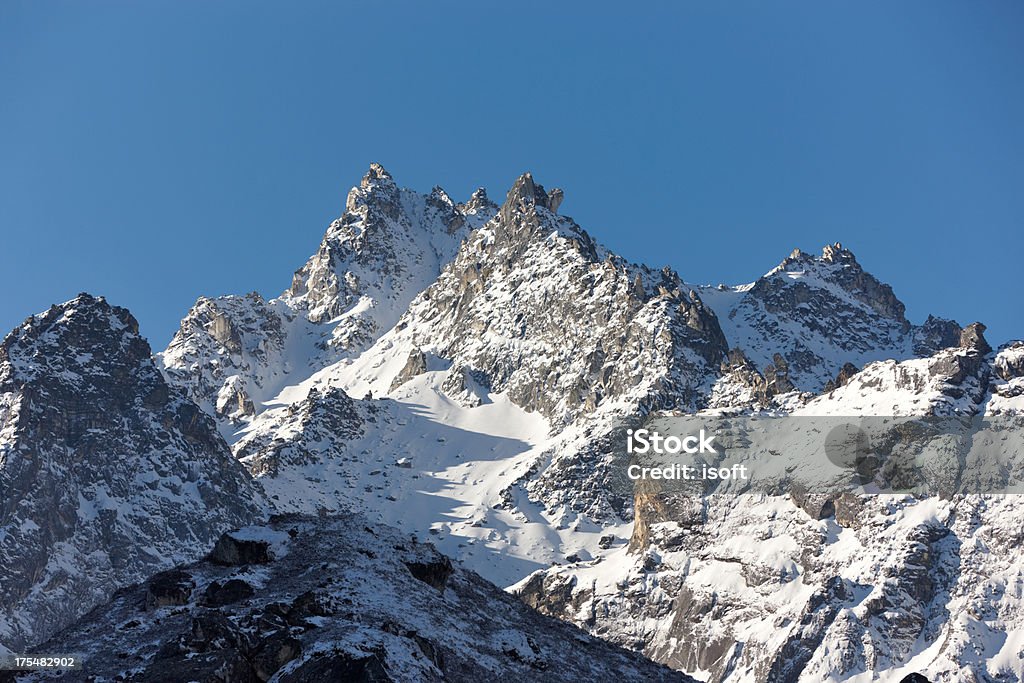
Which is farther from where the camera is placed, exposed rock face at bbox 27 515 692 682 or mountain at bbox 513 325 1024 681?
mountain at bbox 513 325 1024 681

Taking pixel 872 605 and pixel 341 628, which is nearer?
pixel 341 628

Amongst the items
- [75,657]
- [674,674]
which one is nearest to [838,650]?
[674,674]

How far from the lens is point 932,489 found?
197 meters

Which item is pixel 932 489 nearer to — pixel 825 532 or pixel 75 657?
pixel 825 532

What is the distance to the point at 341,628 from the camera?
63.8 meters

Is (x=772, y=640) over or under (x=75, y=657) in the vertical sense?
over

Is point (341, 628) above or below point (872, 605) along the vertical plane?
below

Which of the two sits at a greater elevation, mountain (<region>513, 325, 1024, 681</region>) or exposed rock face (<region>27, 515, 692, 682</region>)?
mountain (<region>513, 325, 1024, 681</region>)

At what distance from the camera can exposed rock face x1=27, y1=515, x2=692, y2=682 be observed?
60.2 m

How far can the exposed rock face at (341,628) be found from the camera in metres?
60.2

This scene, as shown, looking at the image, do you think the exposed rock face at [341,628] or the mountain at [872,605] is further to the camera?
the mountain at [872,605]

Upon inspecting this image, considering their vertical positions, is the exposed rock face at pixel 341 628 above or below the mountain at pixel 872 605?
below

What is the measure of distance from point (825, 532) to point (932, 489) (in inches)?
663

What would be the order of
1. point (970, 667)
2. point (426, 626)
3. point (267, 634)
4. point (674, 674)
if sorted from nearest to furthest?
1. point (267, 634)
2. point (426, 626)
3. point (674, 674)
4. point (970, 667)
